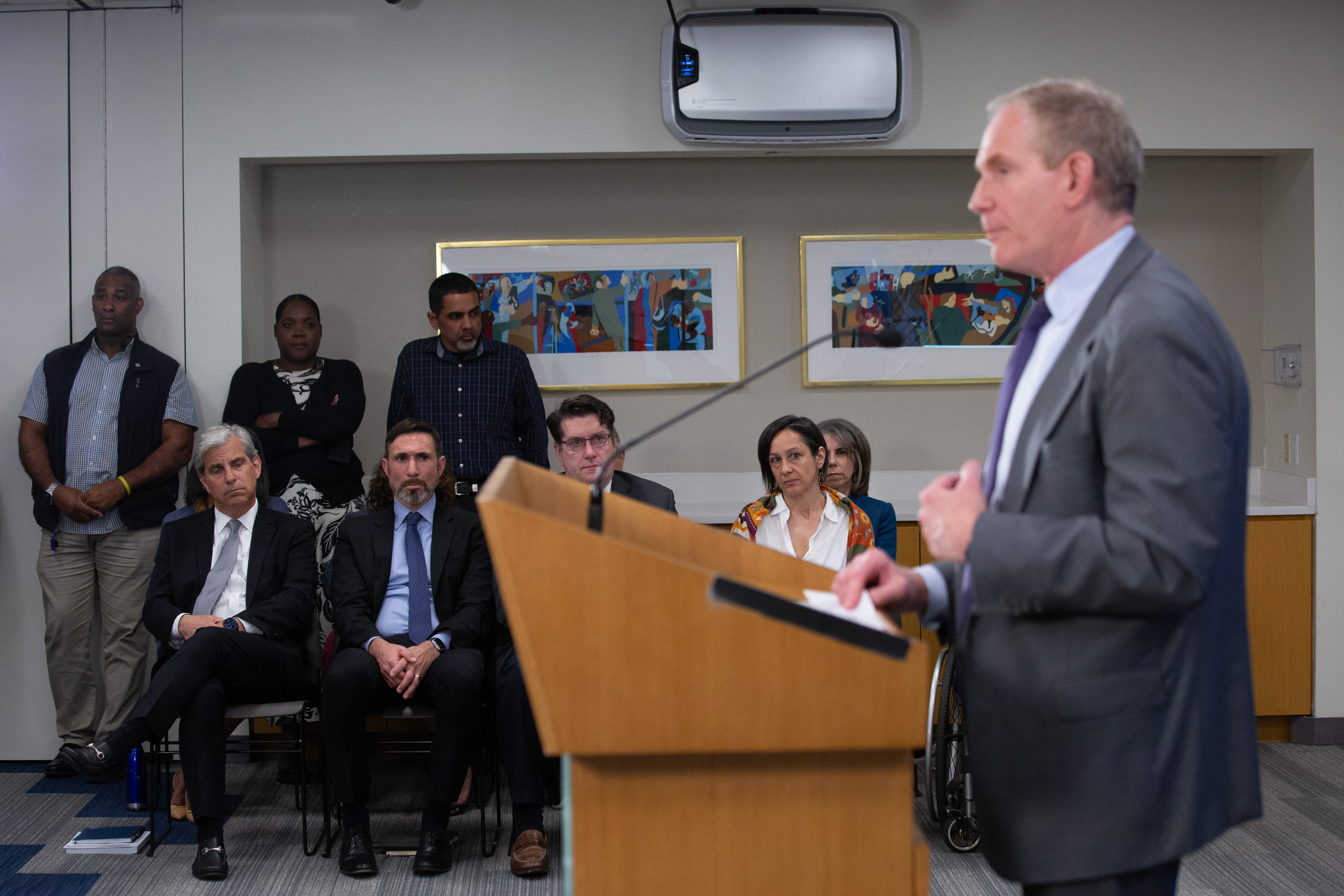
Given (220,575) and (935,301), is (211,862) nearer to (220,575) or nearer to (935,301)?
(220,575)

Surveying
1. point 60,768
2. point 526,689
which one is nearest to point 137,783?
point 60,768

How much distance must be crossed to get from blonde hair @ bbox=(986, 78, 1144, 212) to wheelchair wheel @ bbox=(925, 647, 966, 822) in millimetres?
2050

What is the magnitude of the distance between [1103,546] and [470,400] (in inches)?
124

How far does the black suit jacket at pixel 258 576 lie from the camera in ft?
10.9

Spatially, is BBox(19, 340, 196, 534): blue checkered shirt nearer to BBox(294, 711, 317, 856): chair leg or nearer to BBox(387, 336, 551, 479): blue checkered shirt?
BBox(387, 336, 551, 479): blue checkered shirt

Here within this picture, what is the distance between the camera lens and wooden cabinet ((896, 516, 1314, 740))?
13.3 feet

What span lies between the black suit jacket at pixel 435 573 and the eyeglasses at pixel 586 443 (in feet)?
1.22

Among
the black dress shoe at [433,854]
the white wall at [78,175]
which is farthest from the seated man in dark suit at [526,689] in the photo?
the white wall at [78,175]

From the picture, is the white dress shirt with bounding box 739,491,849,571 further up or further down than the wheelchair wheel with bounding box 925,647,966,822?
further up

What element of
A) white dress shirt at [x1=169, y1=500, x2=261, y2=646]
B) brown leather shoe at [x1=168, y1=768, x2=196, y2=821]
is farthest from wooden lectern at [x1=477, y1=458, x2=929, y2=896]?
brown leather shoe at [x1=168, y1=768, x2=196, y2=821]

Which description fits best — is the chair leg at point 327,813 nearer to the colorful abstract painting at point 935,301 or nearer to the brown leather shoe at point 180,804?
the brown leather shoe at point 180,804

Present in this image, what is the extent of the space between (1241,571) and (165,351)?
381cm

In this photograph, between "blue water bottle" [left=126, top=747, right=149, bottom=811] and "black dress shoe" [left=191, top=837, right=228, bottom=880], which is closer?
"black dress shoe" [left=191, top=837, right=228, bottom=880]

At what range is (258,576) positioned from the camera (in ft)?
11.2
